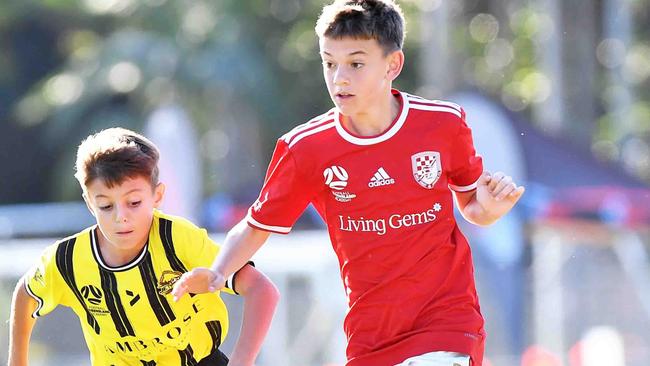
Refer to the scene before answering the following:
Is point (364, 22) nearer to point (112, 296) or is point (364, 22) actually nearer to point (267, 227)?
point (267, 227)

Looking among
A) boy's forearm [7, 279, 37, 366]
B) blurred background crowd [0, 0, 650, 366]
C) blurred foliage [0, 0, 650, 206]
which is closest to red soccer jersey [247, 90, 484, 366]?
boy's forearm [7, 279, 37, 366]

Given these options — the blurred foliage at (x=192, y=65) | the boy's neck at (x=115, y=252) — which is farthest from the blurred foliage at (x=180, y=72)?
the boy's neck at (x=115, y=252)

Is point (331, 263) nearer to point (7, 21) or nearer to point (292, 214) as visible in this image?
point (292, 214)

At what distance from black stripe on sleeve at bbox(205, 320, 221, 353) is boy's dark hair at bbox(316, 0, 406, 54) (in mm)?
1172

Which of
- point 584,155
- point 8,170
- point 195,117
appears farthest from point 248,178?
point 584,155

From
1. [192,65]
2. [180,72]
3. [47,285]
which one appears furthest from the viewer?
[180,72]

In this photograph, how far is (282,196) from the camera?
214 inches

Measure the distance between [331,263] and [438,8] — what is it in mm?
10519

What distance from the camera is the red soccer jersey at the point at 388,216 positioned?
5430 millimetres

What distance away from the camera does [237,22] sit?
87.0 feet

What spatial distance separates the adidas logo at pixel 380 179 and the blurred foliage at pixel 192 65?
17.3 metres

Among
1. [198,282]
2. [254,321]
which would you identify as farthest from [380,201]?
[198,282]

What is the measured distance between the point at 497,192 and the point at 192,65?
2054 cm

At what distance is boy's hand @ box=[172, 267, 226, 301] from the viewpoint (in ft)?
16.5
